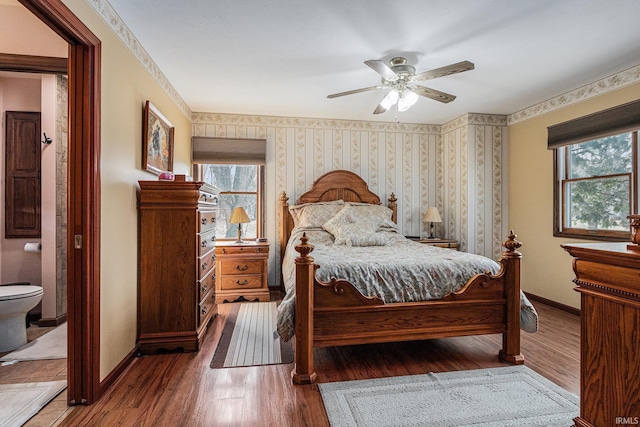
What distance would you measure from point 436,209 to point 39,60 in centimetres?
463

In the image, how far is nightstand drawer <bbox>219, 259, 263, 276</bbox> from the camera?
383cm

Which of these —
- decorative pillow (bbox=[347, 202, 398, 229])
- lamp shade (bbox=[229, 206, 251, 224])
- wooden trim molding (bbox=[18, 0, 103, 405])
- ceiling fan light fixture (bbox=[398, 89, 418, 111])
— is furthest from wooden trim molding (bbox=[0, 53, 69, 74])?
decorative pillow (bbox=[347, 202, 398, 229])

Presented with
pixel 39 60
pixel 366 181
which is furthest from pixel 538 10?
pixel 39 60

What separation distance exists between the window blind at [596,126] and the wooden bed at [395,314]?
189 centimetres

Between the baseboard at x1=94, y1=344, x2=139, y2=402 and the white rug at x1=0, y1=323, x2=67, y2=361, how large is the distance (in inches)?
21.3

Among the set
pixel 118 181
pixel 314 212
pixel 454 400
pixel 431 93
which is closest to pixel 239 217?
pixel 314 212

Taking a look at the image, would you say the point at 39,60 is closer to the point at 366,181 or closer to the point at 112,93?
the point at 112,93

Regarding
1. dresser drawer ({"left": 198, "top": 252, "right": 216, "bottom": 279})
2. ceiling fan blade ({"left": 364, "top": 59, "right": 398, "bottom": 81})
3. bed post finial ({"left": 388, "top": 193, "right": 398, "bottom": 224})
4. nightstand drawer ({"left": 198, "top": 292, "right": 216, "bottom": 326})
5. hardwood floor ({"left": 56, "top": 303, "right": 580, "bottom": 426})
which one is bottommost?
hardwood floor ({"left": 56, "top": 303, "right": 580, "bottom": 426})

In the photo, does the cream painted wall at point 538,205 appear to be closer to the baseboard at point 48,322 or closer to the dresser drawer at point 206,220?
the dresser drawer at point 206,220

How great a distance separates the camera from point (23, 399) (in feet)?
6.05

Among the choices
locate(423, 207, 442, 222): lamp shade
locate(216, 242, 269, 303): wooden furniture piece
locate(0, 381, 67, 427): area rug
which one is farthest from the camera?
locate(423, 207, 442, 222): lamp shade

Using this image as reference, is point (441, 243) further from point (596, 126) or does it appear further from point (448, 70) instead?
point (448, 70)

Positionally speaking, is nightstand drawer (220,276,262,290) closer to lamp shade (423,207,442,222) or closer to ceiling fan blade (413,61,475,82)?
lamp shade (423,207,442,222)

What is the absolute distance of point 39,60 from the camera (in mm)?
2502
